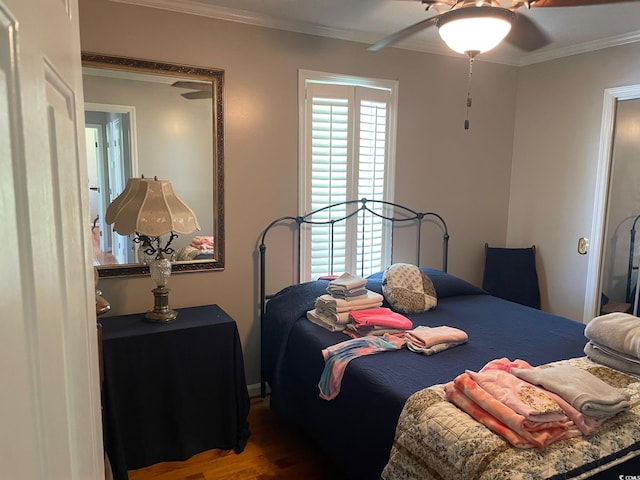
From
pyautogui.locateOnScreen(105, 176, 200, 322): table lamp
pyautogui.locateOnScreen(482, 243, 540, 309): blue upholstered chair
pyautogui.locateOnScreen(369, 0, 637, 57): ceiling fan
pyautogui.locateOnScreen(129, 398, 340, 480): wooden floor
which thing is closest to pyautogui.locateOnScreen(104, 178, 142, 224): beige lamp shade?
pyautogui.locateOnScreen(105, 176, 200, 322): table lamp

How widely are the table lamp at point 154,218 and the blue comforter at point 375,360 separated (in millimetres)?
721

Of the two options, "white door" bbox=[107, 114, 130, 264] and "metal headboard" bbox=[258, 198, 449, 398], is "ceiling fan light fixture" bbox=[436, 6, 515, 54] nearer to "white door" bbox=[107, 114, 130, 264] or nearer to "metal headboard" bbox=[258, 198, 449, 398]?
"metal headboard" bbox=[258, 198, 449, 398]

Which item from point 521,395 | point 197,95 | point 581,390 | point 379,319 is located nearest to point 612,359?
point 581,390

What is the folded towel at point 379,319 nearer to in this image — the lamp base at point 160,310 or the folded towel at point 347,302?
the folded towel at point 347,302

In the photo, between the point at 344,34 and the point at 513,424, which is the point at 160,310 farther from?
the point at 344,34

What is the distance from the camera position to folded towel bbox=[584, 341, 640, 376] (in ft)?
6.32

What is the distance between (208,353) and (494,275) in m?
2.51

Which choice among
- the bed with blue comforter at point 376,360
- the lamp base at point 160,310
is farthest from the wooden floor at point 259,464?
the lamp base at point 160,310

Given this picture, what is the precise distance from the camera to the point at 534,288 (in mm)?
3855

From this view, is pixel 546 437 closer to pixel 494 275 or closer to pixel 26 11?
pixel 26 11

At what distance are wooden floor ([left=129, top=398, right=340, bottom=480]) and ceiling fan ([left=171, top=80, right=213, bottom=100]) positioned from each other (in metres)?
2.06

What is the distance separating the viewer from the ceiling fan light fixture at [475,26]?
5.93 ft

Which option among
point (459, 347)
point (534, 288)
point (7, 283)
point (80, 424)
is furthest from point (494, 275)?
point (7, 283)

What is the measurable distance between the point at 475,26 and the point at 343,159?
1.60 meters
